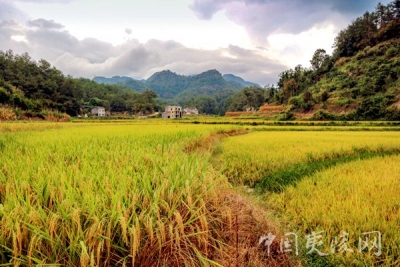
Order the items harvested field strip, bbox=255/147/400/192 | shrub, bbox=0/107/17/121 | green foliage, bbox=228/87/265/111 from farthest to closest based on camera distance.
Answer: green foliage, bbox=228/87/265/111, shrub, bbox=0/107/17/121, harvested field strip, bbox=255/147/400/192

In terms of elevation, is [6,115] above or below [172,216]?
above

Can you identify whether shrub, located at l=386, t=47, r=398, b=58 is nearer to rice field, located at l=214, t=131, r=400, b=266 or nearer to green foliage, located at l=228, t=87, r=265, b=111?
green foliage, located at l=228, t=87, r=265, b=111

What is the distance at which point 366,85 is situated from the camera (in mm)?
36438

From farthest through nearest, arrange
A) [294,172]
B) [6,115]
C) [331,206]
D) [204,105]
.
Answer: [204,105], [6,115], [294,172], [331,206]

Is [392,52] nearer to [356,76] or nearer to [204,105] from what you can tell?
[356,76]

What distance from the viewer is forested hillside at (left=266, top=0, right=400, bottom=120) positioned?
103 ft

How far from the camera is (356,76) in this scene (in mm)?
42750

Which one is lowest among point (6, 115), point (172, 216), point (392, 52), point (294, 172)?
point (294, 172)

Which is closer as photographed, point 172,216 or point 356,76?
point 172,216

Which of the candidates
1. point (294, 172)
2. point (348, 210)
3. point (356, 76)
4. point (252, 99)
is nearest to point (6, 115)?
point (294, 172)

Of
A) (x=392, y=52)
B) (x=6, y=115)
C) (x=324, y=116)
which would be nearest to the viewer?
(x=6, y=115)

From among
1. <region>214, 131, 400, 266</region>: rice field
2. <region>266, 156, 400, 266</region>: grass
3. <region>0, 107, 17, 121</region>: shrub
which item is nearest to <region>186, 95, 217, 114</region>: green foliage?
<region>0, 107, 17, 121</region>: shrub

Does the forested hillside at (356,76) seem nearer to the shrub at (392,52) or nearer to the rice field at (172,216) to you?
the shrub at (392,52)

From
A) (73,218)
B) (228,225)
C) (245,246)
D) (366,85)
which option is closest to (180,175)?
(228,225)
